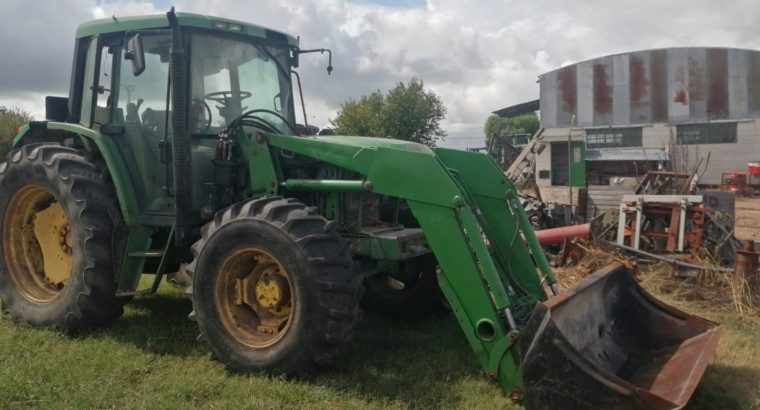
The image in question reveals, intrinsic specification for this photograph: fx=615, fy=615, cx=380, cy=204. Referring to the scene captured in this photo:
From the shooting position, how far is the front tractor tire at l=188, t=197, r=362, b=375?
158 inches

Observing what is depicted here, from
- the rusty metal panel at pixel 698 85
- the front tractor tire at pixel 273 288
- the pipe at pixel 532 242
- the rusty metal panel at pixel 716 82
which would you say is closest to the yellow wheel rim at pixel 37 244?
the front tractor tire at pixel 273 288

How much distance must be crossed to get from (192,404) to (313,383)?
77cm

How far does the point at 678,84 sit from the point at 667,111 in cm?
137

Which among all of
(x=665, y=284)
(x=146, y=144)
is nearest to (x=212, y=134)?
(x=146, y=144)

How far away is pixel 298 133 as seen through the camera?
231 inches

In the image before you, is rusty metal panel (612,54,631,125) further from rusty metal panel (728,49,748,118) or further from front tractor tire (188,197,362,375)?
front tractor tire (188,197,362,375)

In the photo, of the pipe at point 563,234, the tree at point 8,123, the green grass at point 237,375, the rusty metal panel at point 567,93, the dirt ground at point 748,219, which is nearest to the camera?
the green grass at point 237,375

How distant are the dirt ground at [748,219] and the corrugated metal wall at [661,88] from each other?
695 centimetres

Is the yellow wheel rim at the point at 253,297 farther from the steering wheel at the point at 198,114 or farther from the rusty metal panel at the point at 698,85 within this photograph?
the rusty metal panel at the point at 698,85

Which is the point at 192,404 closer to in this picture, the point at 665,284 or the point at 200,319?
the point at 200,319

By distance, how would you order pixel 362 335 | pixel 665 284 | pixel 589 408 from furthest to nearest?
pixel 665 284, pixel 362 335, pixel 589 408

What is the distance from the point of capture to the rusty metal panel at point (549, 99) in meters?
32.3

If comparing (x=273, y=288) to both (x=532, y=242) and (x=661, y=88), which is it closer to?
(x=532, y=242)

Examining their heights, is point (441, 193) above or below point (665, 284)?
above
